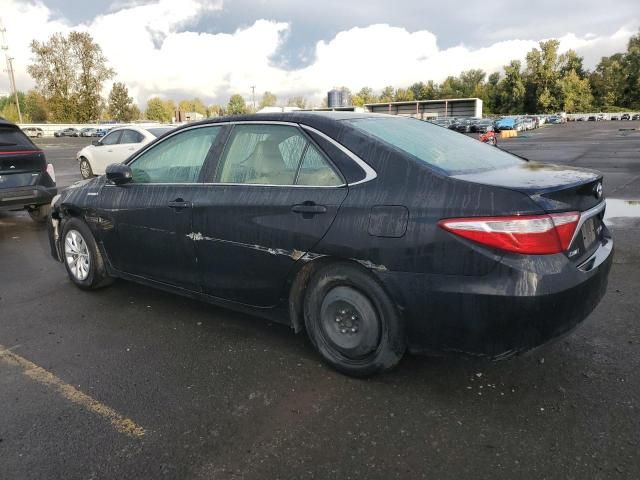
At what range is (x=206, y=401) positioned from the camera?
291cm

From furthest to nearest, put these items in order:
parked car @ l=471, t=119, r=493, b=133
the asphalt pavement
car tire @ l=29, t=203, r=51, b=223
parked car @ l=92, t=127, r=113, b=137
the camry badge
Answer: parked car @ l=92, t=127, r=113, b=137 < parked car @ l=471, t=119, r=493, b=133 < car tire @ l=29, t=203, r=51, b=223 < the camry badge < the asphalt pavement

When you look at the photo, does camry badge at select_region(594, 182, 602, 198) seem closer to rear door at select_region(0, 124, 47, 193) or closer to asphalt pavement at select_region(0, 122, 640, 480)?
asphalt pavement at select_region(0, 122, 640, 480)

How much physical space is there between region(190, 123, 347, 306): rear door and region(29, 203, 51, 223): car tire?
611 centimetres

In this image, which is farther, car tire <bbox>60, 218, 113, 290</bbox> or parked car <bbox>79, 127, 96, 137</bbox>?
parked car <bbox>79, 127, 96, 137</bbox>

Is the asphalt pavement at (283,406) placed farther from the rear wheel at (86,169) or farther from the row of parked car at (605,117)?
the row of parked car at (605,117)

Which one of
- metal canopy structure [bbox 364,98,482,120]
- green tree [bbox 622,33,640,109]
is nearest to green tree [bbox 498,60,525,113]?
green tree [bbox 622,33,640,109]

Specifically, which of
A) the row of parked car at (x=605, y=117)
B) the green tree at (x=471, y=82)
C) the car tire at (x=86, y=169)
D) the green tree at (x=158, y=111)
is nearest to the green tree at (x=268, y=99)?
the green tree at (x=158, y=111)

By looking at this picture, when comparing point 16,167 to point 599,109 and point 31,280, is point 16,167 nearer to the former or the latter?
point 31,280

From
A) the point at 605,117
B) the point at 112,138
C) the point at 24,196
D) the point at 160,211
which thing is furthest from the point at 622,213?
the point at 605,117

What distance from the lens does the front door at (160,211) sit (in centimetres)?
377

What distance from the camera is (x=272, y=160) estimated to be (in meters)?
3.40

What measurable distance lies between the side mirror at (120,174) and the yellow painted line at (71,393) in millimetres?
1492

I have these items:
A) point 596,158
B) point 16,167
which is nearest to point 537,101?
point 596,158

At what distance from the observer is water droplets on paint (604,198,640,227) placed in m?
7.18
